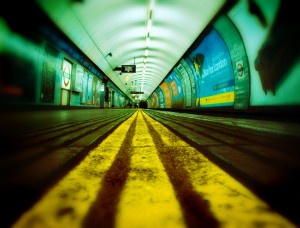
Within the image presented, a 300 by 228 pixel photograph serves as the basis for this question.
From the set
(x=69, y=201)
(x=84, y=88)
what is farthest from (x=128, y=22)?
(x=69, y=201)

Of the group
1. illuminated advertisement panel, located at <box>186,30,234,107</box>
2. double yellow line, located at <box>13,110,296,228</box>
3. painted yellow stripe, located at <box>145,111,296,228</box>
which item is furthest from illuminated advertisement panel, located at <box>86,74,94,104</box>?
painted yellow stripe, located at <box>145,111,296,228</box>

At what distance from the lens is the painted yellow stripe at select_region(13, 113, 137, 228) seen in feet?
3.99

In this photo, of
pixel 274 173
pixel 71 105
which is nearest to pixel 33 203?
pixel 274 173

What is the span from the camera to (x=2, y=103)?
23.3 ft

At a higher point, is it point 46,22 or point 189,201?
point 46,22

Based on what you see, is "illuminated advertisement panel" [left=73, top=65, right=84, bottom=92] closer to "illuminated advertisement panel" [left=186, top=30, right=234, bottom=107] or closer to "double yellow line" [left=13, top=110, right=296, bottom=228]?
"illuminated advertisement panel" [left=186, top=30, right=234, bottom=107]

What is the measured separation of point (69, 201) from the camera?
4.84 feet

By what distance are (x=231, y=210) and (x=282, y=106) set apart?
19.7ft

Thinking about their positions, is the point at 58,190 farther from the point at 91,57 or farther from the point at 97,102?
the point at 97,102

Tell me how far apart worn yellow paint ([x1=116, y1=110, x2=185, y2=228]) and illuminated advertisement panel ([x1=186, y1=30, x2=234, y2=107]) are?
330 inches

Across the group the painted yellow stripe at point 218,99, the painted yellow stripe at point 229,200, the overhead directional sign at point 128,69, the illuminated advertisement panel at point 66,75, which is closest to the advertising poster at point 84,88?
the illuminated advertisement panel at point 66,75

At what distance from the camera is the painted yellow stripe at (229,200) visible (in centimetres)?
122

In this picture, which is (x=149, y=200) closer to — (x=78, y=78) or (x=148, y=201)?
(x=148, y=201)

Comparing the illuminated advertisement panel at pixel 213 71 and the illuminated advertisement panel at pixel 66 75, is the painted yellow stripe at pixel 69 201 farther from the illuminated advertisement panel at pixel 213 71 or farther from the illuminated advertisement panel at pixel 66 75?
the illuminated advertisement panel at pixel 66 75
